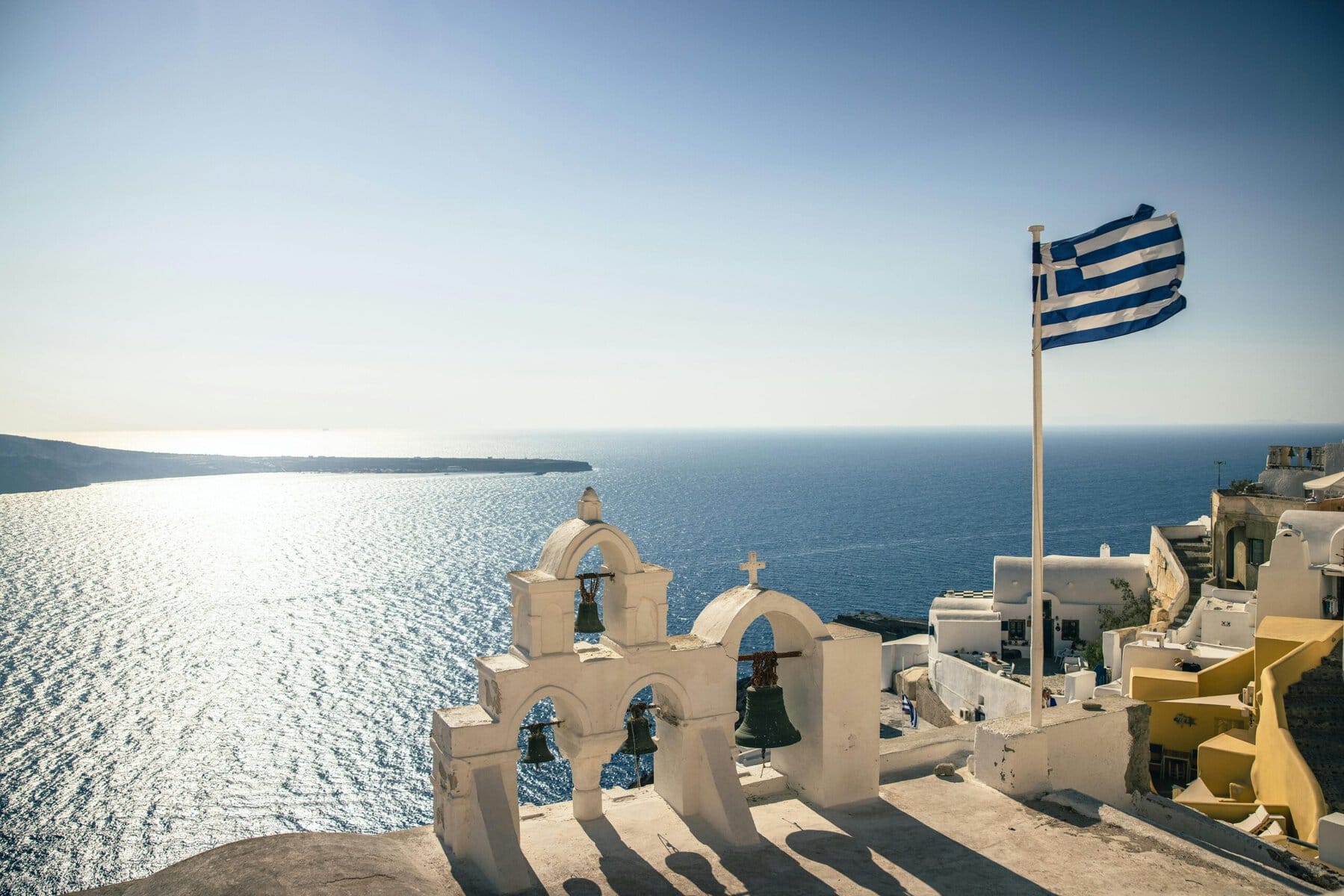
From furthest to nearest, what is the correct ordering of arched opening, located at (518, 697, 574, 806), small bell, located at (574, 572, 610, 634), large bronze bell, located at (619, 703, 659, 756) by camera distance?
arched opening, located at (518, 697, 574, 806)
large bronze bell, located at (619, 703, 659, 756)
small bell, located at (574, 572, 610, 634)

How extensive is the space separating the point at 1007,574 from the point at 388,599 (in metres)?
50.9

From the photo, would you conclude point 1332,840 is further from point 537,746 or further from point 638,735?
point 537,746

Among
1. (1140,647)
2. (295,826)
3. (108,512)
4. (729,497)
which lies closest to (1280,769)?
(1140,647)

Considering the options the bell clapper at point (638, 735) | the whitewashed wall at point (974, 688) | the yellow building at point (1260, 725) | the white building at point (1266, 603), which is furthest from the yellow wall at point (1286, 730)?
the bell clapper at point (638, 735)

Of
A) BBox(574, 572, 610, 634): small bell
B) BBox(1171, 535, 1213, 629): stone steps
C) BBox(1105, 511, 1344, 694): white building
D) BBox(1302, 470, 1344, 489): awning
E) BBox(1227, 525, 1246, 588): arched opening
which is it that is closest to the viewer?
BBox(574, 572, 610, 634): small bell

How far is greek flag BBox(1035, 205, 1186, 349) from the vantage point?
11.6m

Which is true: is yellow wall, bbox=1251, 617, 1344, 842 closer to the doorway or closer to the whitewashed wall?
the whitewashed wall

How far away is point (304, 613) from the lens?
68875 millimetres

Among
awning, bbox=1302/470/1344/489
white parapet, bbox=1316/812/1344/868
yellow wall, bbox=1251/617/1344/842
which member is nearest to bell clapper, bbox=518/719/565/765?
white parapet, bbox=1316/812/1344/868

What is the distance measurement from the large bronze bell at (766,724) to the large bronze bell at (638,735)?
117 centimetres

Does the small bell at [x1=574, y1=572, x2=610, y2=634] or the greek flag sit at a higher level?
the greek flag

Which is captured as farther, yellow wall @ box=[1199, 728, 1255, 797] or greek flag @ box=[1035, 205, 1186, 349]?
yellow wall @ box=[1199, 728, 1255, 797]

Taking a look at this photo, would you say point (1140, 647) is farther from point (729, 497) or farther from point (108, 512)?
→ point (108, 512)

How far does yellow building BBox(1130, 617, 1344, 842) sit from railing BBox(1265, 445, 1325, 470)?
18.7 meters
